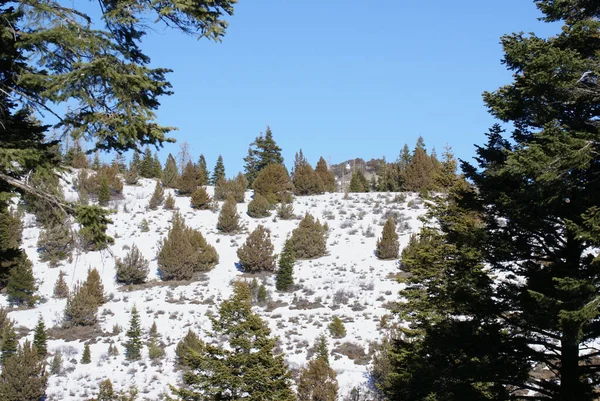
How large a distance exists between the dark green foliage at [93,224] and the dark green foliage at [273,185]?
132 feet

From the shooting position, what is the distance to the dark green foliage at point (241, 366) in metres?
11.8

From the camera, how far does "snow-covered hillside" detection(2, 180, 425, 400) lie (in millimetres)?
21734

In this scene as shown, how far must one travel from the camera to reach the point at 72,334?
26047 mm

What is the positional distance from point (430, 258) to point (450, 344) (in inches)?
247

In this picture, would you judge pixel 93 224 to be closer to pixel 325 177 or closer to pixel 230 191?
pixel 230 191

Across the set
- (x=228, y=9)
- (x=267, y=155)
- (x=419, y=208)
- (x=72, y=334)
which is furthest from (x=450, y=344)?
(x=267, y=155)

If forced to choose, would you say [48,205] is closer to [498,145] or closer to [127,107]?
[127,107]

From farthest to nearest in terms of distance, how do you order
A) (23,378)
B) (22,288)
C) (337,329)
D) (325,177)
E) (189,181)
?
(325,177)
(189,181)
(22,288)
(337,329)
(23,378)

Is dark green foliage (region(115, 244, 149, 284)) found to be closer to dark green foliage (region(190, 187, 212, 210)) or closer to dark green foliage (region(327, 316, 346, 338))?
dark green foliage (region(190, 187, 212, 210))

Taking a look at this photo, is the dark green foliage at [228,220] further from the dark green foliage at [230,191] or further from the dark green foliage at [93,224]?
the dark green foliage at [93,224]

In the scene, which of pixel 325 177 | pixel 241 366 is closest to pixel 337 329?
pixel 241 366

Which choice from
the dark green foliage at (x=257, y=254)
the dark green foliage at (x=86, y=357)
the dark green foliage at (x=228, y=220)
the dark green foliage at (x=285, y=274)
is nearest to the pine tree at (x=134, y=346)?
the dark green foliage at (x=86, y=357)

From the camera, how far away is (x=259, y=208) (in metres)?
43.7

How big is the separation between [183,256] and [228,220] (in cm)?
795
